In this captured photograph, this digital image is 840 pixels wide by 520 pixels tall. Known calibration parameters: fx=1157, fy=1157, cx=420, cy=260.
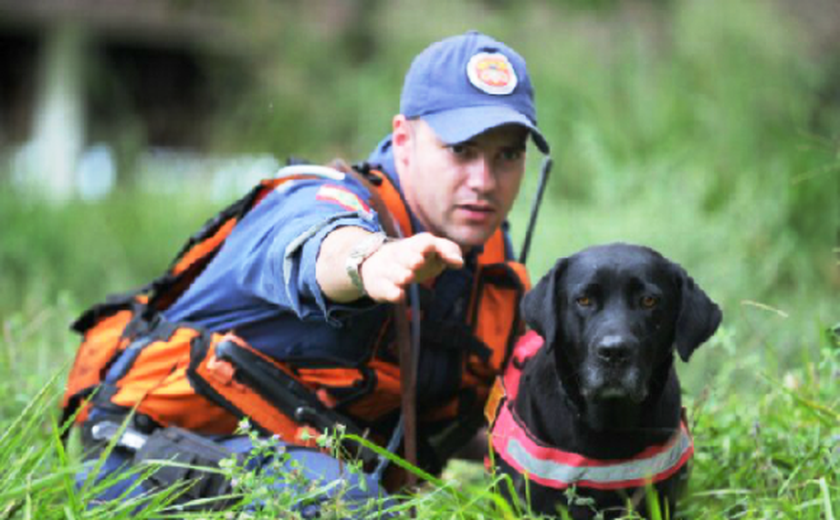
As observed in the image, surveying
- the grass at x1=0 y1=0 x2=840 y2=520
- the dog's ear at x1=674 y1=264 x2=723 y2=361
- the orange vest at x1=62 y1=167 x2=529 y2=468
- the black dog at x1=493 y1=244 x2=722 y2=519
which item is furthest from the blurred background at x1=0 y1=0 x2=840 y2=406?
the orange vest at x1=62 y1=167 x2=529 y2=468

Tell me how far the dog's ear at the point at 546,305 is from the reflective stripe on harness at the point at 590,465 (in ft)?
→ 0.84

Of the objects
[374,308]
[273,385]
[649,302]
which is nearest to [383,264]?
[649,302]

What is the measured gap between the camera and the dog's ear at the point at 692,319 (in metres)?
2.82

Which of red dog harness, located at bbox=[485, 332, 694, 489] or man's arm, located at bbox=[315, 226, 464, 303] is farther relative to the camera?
red dog harness, located at bbox=[485, 332, 694, 489]

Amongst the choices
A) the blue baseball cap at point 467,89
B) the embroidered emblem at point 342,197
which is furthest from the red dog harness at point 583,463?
the blue baseball cap at point 467,89

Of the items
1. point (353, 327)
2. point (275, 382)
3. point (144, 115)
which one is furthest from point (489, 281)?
point (144, 115)

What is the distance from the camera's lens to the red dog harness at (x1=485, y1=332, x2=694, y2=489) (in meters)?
2.77

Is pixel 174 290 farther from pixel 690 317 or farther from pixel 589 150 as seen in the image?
pixel 589 150

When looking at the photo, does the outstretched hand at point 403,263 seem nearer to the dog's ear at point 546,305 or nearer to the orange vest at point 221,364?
the dog's ear at point 546,305

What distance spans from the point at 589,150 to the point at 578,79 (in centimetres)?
168

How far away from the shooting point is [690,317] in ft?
9.30

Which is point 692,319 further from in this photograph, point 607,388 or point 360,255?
point 360,255

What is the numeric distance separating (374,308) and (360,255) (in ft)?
2.48

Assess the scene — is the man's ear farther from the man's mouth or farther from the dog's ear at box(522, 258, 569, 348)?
the dog's ear at box(522, 258, 569, 348)
